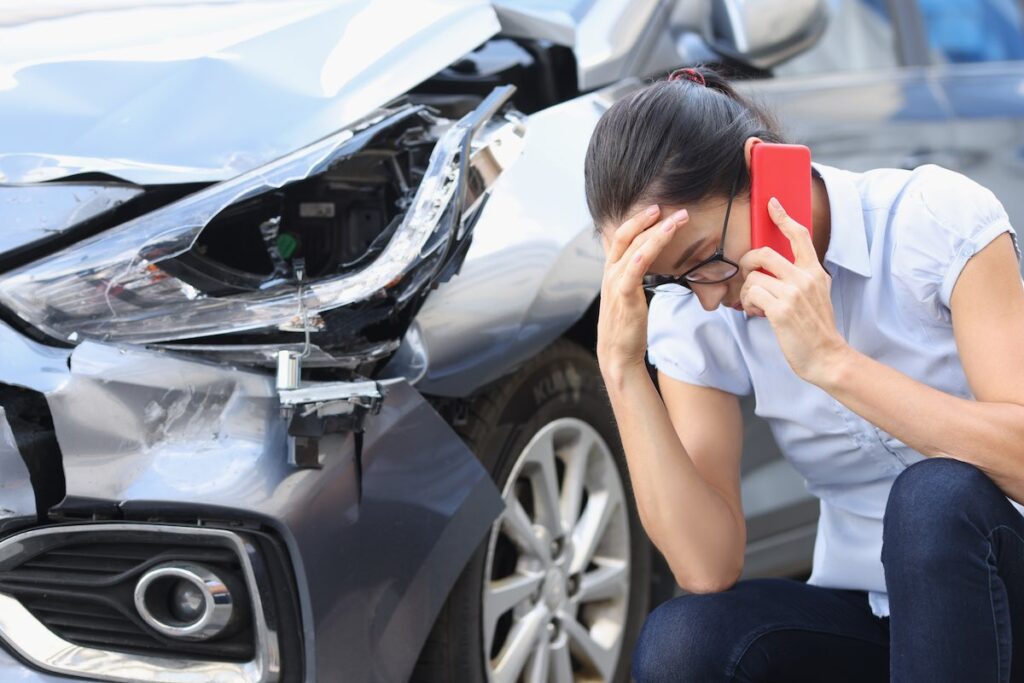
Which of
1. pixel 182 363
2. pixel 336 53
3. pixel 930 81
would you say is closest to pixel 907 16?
pixel 930 81

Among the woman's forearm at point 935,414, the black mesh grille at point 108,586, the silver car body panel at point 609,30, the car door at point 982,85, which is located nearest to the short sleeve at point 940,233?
the woman's forearm at point 935,414

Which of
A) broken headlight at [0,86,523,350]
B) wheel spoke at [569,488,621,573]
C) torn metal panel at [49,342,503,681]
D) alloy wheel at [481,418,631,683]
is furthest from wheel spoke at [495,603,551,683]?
broken headlight at [0,86,523,350]

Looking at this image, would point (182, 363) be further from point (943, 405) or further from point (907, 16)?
point (907, 16)

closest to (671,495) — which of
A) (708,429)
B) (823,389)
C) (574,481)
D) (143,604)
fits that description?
(708,429)

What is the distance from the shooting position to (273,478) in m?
1.72

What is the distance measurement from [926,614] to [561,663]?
87cm

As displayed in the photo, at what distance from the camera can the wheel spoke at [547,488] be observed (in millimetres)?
2275

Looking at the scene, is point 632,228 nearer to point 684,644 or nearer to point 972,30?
point 684,644

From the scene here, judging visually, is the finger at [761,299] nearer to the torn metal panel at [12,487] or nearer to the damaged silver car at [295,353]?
the damaged silver car at [295,353]

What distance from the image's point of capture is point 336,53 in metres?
2.17

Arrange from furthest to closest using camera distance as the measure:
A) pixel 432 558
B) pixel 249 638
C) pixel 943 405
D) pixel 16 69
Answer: pixel 16 69
pixel 432 558
pixel 249 638
pixel 943 405

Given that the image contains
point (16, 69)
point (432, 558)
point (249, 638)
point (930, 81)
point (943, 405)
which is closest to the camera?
point (943, 405)

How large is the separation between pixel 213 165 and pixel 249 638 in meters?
0.67

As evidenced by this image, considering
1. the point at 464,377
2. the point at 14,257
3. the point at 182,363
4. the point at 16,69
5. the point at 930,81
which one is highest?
the point at 16,69
